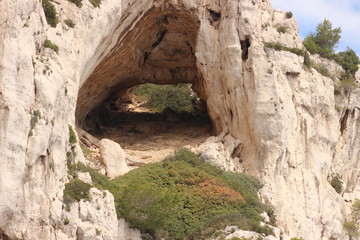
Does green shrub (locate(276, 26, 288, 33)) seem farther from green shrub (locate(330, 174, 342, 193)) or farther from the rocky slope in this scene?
green shrub (locate(330, 174, 342, 193))

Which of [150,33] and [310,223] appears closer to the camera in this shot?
[310,223]

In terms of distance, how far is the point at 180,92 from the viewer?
4906 cm

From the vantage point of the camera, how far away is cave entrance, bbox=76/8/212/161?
35812 millimetres

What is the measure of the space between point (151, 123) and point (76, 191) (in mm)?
16867

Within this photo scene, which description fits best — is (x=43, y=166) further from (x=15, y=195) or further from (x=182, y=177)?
(x=182, y=177)

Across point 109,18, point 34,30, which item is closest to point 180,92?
point 109,18

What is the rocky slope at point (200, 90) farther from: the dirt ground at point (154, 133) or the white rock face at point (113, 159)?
the white rock face at point (113, 159)

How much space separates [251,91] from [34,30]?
1231cm

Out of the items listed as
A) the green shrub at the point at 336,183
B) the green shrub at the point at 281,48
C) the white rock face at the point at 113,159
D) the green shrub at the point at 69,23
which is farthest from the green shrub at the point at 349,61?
the green shrub at the point at 69,23

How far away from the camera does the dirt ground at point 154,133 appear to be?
116ft

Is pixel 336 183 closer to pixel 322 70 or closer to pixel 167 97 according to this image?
pixel 322 70

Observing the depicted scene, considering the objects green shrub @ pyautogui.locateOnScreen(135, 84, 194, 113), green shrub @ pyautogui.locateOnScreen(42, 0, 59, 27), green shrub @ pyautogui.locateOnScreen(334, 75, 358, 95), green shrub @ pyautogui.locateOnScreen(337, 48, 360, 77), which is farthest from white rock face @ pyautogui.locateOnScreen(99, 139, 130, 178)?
green shrub @ pyautogui.locateOnScreen(337, 48, 360, 77)

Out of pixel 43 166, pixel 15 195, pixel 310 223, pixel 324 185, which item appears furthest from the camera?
pixel 324 185

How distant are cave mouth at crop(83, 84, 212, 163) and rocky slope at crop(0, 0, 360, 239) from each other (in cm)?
138
